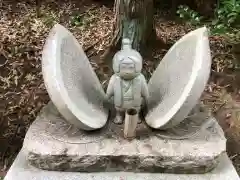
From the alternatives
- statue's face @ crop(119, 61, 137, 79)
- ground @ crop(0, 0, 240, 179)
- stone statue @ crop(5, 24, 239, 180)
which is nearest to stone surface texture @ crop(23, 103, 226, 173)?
stone statue @ crop(5, 24, 239, 180)

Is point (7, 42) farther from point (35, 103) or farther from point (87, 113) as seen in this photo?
point (87, 113)

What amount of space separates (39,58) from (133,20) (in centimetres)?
72

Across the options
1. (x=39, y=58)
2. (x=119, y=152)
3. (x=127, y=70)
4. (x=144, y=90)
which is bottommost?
(x=39, y=58)

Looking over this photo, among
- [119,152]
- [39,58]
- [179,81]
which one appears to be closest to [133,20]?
[179,81]

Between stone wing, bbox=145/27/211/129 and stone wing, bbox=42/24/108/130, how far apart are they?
7.9 inches

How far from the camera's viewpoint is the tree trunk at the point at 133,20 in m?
2.17

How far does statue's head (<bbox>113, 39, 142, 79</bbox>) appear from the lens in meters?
1.58

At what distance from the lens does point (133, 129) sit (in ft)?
5.38

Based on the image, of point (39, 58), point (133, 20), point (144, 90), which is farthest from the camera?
point (39, 58)

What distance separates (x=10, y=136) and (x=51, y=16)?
3.13ft

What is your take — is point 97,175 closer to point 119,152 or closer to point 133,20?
point 119,152

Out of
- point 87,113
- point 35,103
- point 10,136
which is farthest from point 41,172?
point 35,103

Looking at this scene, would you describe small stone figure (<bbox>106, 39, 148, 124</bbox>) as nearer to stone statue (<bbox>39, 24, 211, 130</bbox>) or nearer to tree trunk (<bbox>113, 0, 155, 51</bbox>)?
stone statue (<bbox>39, 24, 211, 130</bbox>)

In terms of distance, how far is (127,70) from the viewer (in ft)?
5.25
